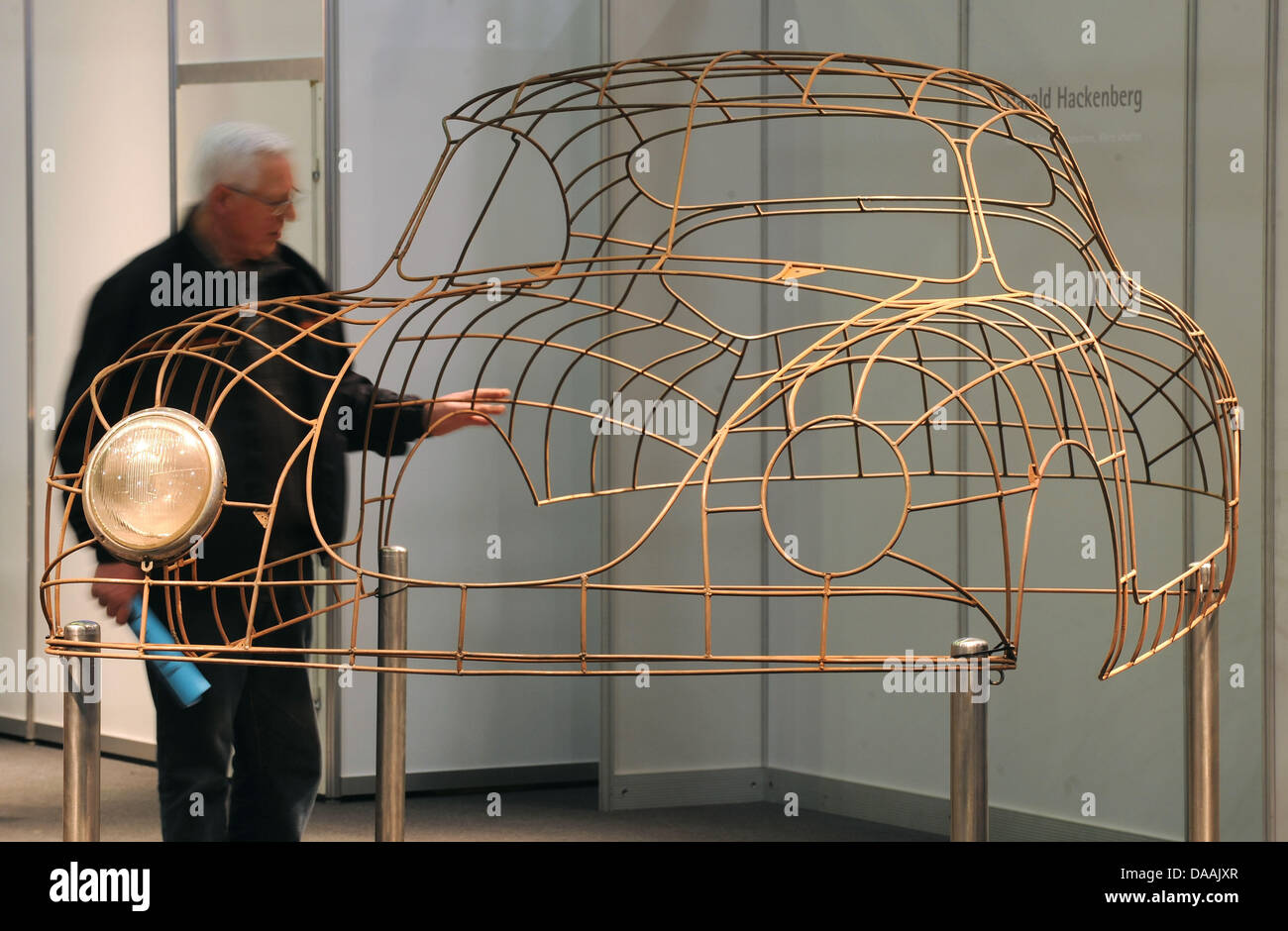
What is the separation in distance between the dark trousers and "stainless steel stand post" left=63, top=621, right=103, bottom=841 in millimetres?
687

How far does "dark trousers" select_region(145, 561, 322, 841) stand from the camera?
2100 mm

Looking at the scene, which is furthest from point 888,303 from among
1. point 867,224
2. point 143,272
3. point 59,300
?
point 59,300

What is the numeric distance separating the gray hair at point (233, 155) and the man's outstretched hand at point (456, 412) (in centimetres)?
52

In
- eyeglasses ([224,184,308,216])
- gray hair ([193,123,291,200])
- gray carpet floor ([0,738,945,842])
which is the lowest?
gray carpet floor ([0,738,945,842])

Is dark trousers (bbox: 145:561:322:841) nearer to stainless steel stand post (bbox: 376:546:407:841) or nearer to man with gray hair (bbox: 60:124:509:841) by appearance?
man with gray hair (bbox: 60:124:509:841)

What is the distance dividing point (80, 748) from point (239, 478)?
83 centimetres

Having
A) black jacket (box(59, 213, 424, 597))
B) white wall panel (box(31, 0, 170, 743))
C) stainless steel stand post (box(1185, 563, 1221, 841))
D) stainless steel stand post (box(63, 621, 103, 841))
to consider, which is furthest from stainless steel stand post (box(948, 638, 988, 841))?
white wall panel (box(31, 0, 170, 743))

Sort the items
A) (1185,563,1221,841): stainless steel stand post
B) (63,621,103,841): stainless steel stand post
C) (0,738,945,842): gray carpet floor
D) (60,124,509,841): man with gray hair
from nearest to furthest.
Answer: (63,621,103,841): stainless steel stand post, (1185,563,1221,841): stainless steel stand post, (60,124,509,841): man with gray hair, (0,738,945,842): gray carpet floor

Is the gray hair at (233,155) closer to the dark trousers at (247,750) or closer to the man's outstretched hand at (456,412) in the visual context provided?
the man's outstretched hand at (456,412)

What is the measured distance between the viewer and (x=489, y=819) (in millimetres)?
3469

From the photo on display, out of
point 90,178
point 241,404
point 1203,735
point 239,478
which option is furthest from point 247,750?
point 90,178

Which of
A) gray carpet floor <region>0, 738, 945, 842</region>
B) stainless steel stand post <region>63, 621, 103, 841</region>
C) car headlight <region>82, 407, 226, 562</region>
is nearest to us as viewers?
car headlight <region>82, 407, 226, 562</region>

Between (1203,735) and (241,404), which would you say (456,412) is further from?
(1203,735)
